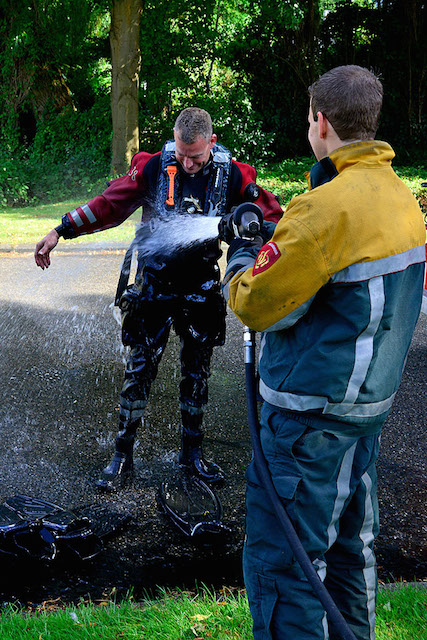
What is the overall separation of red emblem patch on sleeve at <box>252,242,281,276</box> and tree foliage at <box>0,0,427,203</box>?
1210cm

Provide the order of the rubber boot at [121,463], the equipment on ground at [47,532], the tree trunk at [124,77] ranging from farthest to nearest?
the tree trunk at [124,77] → the rubber boot at [121,463] → the equipment on ground at [47,532]

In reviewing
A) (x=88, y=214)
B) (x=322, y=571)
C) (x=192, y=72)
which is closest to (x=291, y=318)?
(x=322, y=571)

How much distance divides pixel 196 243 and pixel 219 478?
136cm

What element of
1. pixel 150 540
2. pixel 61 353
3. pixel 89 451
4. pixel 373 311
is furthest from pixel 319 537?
pixel 61 353

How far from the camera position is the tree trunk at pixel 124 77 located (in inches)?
504

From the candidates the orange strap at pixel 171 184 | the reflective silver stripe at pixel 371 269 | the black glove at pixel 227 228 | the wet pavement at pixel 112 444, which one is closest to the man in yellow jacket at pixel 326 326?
the reflective silver stripe at pixel 371 269

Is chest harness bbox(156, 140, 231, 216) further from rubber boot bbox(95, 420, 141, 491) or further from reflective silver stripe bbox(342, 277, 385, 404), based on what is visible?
reflective silver stripe bbox(342, 277, 385, 404)

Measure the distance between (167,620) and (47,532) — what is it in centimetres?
85

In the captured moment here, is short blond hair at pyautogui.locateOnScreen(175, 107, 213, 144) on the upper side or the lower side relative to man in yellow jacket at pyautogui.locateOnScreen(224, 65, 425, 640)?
upper

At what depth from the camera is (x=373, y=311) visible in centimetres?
187

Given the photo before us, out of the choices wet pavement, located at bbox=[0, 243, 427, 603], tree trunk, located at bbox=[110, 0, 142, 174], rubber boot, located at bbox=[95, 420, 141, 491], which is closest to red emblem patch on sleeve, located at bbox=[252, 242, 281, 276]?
wet pavement, located at bbox=[0, 243, 427, 603]

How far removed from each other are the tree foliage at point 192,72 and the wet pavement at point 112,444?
8.13 metres

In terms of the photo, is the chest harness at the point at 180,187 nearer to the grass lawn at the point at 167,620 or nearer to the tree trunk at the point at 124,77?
the grass lawn at the point at 167,620

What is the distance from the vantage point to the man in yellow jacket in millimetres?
1832
